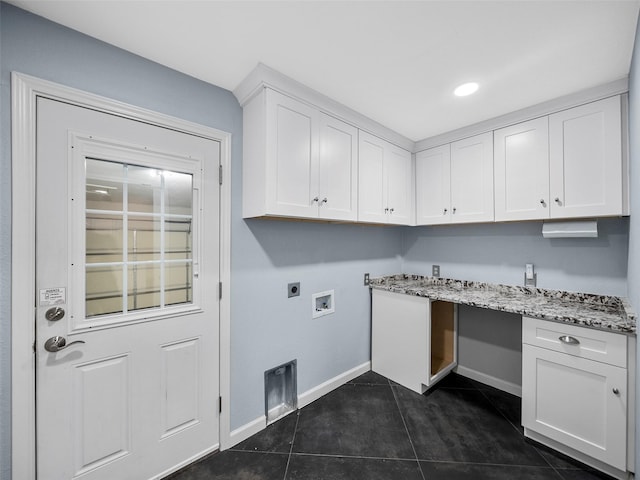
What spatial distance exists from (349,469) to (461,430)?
902 mm

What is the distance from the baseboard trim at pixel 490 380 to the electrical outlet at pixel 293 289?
1938mm

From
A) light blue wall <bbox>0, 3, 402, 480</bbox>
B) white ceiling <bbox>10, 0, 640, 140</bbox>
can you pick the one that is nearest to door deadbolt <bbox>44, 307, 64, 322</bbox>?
light blue wall <bbox>0, 3, 402, 480</bbox>

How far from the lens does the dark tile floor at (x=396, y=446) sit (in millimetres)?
1535

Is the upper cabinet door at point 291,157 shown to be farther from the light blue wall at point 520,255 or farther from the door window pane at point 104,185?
the light blue wall at point 520,255

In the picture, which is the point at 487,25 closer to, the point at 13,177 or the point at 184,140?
the point at 184,140

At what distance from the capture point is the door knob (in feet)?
3.96

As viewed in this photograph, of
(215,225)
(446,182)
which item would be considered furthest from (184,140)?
(446,182)

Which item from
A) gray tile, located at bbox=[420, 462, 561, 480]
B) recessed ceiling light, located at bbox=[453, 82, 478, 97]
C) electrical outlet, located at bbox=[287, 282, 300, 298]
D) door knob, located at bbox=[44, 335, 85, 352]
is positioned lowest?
gray tile, located at bbox=[420, 462, 561, 480]

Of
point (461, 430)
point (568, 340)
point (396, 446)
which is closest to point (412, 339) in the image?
point (461, 430)

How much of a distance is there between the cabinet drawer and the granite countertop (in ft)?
0.14

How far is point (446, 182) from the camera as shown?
2.51 m

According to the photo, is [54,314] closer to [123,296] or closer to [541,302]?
[123,296]

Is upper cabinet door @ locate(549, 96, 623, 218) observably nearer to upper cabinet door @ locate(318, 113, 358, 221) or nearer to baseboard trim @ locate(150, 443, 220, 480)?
upper cabinet door @ locate(318, 113, 358, 221)

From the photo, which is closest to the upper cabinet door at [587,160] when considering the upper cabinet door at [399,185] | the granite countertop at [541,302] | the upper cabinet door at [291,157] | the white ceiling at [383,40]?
the white ceiling at [383,40]
